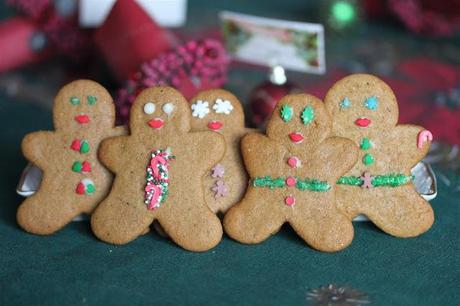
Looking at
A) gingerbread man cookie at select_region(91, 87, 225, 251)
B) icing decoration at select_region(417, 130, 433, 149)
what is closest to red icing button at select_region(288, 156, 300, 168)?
gingerbread man cookie at select_region(91, 87, 225, 251)

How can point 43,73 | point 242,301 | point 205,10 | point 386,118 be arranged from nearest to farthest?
point 242,301 → point 386,118 → point 43,73 → point 205,10

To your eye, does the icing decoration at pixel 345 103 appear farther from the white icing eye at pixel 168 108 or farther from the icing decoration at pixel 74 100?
the icing decoration at pixel 74 100

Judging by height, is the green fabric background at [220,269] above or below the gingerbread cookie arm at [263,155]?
below

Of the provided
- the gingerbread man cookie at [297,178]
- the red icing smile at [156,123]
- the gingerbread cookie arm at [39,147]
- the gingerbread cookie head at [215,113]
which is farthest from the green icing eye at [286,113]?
the gingerbread cookie arm at [39,147]

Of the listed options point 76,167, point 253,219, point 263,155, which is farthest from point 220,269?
point 76,167

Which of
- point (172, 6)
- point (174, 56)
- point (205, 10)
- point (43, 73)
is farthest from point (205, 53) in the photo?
point (205, 10)

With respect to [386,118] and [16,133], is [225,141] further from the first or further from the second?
[16,133]
